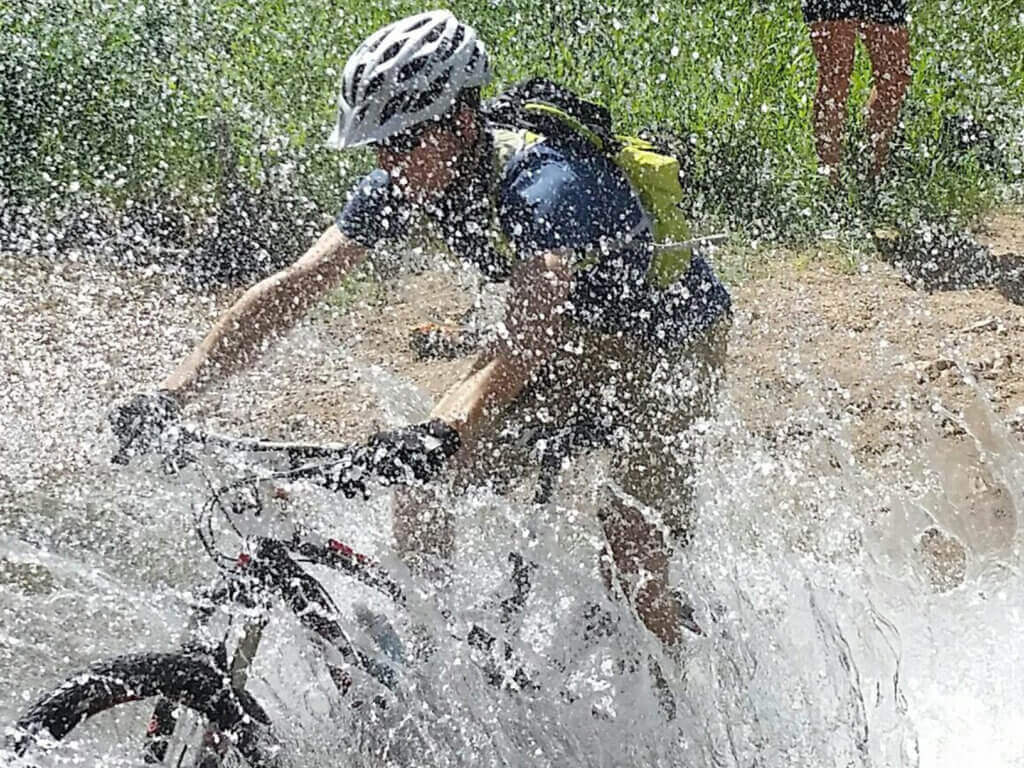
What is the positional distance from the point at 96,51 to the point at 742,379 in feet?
12.2

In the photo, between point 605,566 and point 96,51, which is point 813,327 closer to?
point 605,566

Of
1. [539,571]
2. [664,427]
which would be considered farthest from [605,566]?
[664,427]

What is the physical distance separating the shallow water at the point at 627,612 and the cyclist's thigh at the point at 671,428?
0.31 m

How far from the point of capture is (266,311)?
9.96 feet

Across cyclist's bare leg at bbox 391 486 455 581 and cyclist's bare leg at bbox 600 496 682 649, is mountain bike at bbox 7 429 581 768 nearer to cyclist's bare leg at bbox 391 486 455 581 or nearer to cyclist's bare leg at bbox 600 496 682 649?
cyclist's bare leg at bbox 391 486 455 581

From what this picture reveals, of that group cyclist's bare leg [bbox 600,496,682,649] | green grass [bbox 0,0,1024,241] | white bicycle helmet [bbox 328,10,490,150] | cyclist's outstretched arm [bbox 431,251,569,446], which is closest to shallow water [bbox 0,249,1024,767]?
cyclist's bare leg [bbox 600,496,682,649]

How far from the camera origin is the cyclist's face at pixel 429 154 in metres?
2.77

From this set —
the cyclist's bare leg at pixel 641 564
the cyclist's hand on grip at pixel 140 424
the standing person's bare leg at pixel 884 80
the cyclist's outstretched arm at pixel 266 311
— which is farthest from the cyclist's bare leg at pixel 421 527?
the standing person's bare leg at pixel 884 80

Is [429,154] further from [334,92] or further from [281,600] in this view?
[334,92]

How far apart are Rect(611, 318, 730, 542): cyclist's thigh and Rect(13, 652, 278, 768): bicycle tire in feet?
3.71

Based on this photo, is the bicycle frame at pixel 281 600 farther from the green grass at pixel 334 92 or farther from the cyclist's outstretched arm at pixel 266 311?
the green grass at pixel 334 92

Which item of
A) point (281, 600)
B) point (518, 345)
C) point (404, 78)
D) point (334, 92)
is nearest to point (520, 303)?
point (518, 345)

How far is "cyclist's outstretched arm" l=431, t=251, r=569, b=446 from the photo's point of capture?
105 inches

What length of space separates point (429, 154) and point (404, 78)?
0.17 m
